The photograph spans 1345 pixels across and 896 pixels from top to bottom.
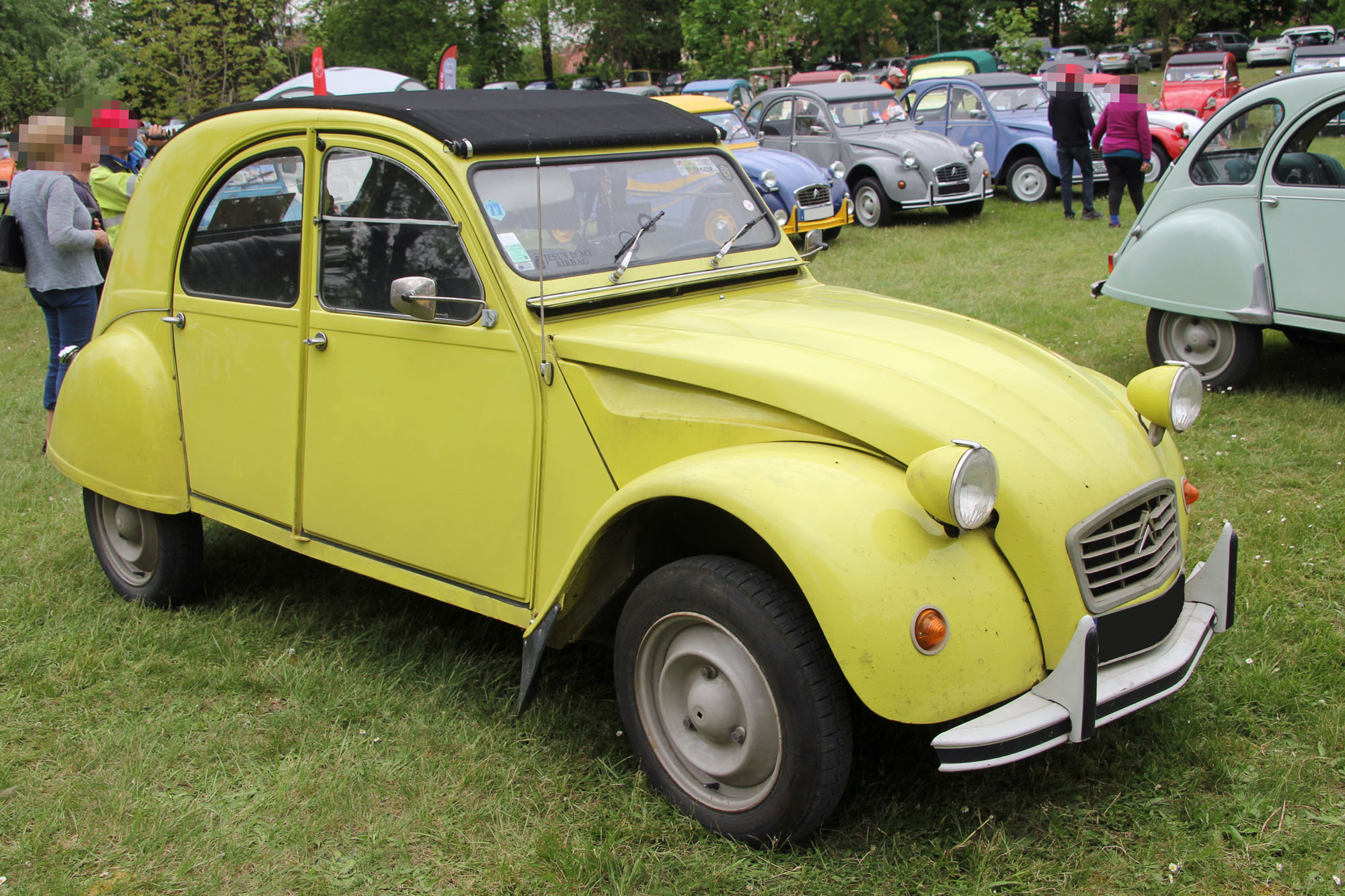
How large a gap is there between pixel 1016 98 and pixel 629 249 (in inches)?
591

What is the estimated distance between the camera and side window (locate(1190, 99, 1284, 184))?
643 centimetres

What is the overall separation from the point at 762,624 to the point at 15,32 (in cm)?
3660

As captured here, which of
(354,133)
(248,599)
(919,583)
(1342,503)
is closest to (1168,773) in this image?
(919,583)

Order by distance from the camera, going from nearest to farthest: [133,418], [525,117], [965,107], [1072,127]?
[525,117] → [133,418] → [1072,127] → [965,107]

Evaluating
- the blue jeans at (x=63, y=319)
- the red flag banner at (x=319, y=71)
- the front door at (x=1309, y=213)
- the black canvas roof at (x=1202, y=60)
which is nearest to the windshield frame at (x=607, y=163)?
the front door at (x=1309, y=213)

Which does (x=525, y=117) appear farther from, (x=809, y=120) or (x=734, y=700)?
(x=809, y=120)

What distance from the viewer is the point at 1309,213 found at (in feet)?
20.2

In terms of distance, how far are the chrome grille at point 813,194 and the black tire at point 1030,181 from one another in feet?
13.6

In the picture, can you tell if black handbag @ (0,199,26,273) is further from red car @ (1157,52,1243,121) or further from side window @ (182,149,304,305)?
red car @ (1157,52,1243,121)

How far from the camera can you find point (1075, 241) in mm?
12477

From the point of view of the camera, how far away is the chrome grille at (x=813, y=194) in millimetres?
12953

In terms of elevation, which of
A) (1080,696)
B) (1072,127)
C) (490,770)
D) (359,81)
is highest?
(359,81)

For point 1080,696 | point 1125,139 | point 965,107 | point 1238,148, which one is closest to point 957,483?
point 1080,696

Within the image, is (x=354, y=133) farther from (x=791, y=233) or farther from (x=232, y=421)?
(x=791, y=233)
